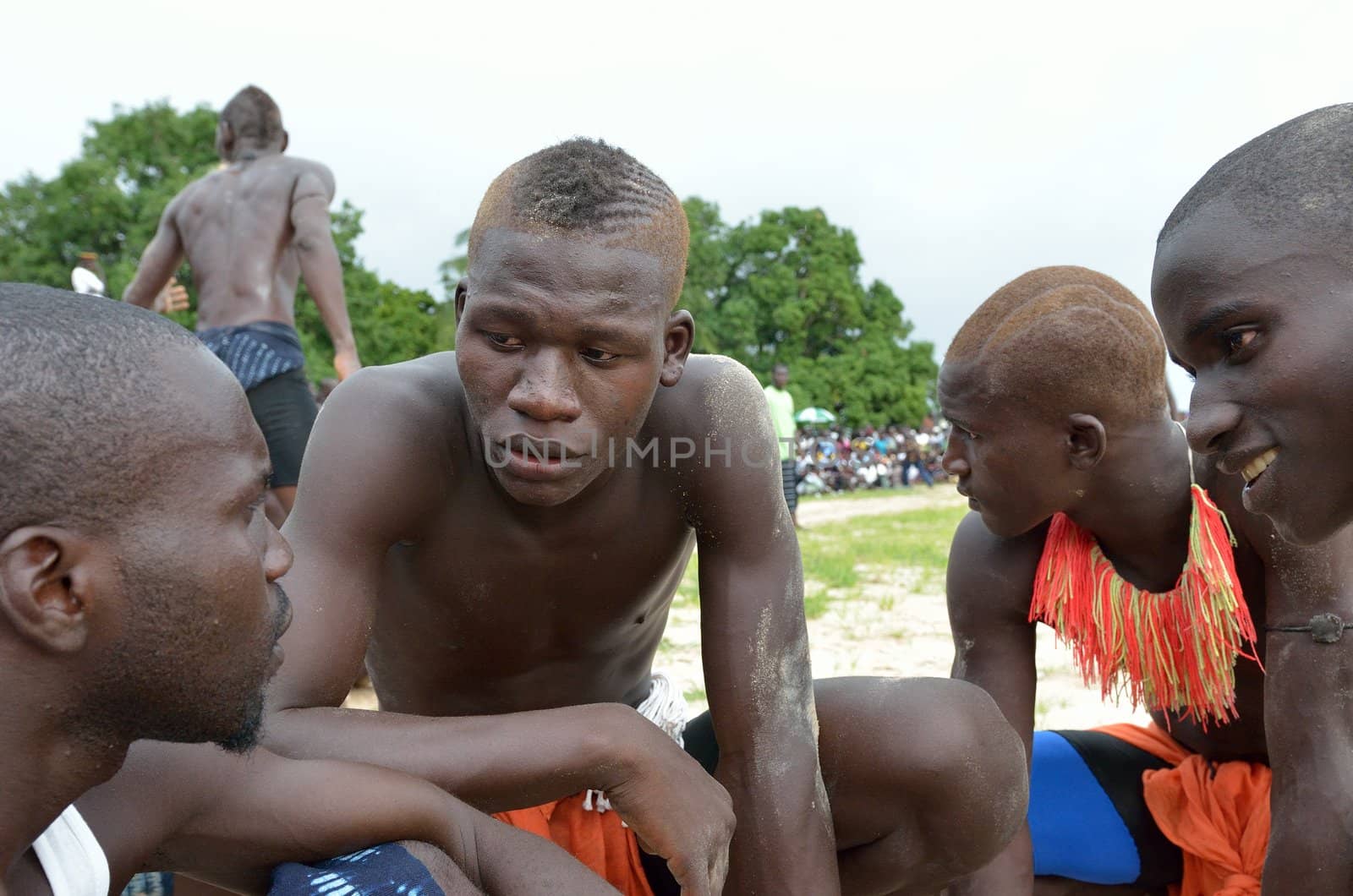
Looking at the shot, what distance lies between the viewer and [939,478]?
88.2ft

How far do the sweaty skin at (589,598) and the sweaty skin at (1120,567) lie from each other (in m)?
0.57

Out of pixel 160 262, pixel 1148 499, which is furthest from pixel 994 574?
pixel 160 262

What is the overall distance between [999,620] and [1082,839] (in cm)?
52

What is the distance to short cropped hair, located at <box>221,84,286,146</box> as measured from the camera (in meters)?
5.29

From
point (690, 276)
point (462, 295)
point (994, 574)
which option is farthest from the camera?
point (690, 276)

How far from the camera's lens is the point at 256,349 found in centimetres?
485

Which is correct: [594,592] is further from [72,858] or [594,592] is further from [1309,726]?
[1309,726]

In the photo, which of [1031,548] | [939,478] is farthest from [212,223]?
[939,478]

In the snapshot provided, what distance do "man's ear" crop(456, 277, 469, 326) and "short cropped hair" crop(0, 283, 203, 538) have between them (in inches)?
27.0

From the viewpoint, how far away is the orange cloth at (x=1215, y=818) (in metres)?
2.42

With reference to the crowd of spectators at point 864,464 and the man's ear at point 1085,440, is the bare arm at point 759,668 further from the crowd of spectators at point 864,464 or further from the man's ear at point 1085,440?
the crowd of spectators at point 864,464

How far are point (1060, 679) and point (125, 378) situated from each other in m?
4.32

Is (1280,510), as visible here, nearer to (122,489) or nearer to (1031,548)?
(1031,548)

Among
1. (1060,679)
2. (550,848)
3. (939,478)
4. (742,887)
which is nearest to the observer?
(550,848)
